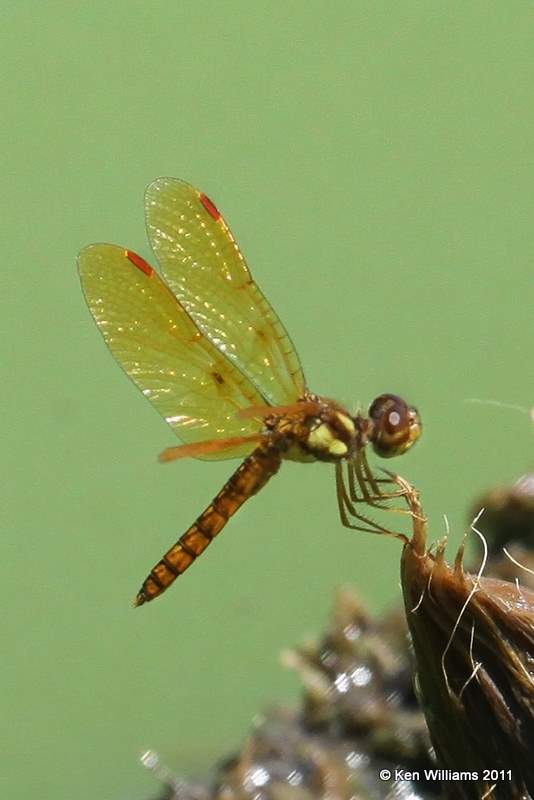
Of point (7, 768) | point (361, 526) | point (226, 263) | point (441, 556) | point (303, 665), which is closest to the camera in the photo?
point (441, 556)

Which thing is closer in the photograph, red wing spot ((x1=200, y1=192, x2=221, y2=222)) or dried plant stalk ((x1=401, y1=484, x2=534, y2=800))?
dried plant stalk ((x1=401, y1=484, x2=534, y2=800))

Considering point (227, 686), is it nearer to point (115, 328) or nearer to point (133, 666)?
point (133, 666)

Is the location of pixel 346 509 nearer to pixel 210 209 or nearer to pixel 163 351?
pixel 163 351

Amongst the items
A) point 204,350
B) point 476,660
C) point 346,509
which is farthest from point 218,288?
point 476,660

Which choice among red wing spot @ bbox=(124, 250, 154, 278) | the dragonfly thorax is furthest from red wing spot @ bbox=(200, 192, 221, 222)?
the dragonfly thorax

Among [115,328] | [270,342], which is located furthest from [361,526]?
[115,328]

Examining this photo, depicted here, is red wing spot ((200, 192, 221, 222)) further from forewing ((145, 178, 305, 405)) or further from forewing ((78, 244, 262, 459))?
forewing ((78, 244, 262, 459))

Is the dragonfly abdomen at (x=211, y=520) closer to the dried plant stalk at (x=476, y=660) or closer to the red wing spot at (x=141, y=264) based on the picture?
the red wing spot at (x=141, y=264)

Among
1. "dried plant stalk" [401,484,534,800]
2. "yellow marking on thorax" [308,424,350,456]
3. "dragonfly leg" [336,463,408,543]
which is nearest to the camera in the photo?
"dried plant stalk" [401,484,534,800]
